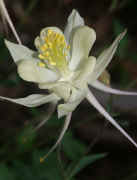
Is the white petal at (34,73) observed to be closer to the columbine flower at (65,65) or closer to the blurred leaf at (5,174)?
the columbine flower at (65,65)

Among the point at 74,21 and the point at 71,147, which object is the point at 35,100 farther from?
the point at 71,147

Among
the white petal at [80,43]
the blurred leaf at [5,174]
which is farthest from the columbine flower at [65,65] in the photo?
the blurred leaf at [5,174]

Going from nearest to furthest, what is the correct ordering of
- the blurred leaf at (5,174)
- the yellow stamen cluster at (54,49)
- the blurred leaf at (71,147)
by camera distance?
the yellow stamen cluster at (54,49), the blurred leaf at (5,174), the blurred leaf at (71,147)

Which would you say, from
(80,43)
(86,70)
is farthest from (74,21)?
(86,70)

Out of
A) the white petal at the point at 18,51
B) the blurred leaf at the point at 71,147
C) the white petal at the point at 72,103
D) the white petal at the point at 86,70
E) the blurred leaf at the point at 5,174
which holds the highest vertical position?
the white petal at the point at 18,51

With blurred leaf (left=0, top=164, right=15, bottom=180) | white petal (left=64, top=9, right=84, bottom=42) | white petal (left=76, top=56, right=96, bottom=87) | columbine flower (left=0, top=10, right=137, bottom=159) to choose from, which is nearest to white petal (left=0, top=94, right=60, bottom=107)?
columbine flower (left=0, top=10, right=137, bottom=159)
